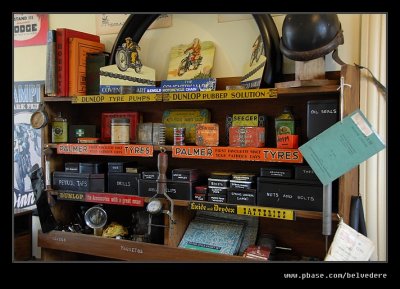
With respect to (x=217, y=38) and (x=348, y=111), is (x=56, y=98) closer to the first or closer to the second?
(x=217, y=38)

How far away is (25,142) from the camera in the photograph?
8.00 ft

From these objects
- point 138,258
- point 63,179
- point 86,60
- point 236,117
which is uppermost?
point 86,60

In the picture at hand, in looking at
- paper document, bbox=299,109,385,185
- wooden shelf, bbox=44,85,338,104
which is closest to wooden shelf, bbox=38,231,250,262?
paper document, bbox=299,109,385,185

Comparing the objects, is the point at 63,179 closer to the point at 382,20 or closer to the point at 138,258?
the point at 138,258

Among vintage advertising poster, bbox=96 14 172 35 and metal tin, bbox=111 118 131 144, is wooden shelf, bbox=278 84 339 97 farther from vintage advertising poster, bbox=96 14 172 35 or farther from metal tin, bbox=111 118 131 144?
vintage advertising poster, bbox=96 14 172 35

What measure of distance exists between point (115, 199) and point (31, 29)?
126cm

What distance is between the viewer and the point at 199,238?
5.76 feet

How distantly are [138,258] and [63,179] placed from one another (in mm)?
587

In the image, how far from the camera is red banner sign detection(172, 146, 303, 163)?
1.49m

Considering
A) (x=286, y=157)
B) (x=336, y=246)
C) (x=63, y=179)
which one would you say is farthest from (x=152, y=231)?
(x=336, y=246)

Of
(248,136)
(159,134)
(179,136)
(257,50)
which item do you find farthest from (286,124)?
(159,134)

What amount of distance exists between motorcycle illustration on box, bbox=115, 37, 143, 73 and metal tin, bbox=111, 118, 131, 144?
251 mm

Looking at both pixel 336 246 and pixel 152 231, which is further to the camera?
pixel 152 231
